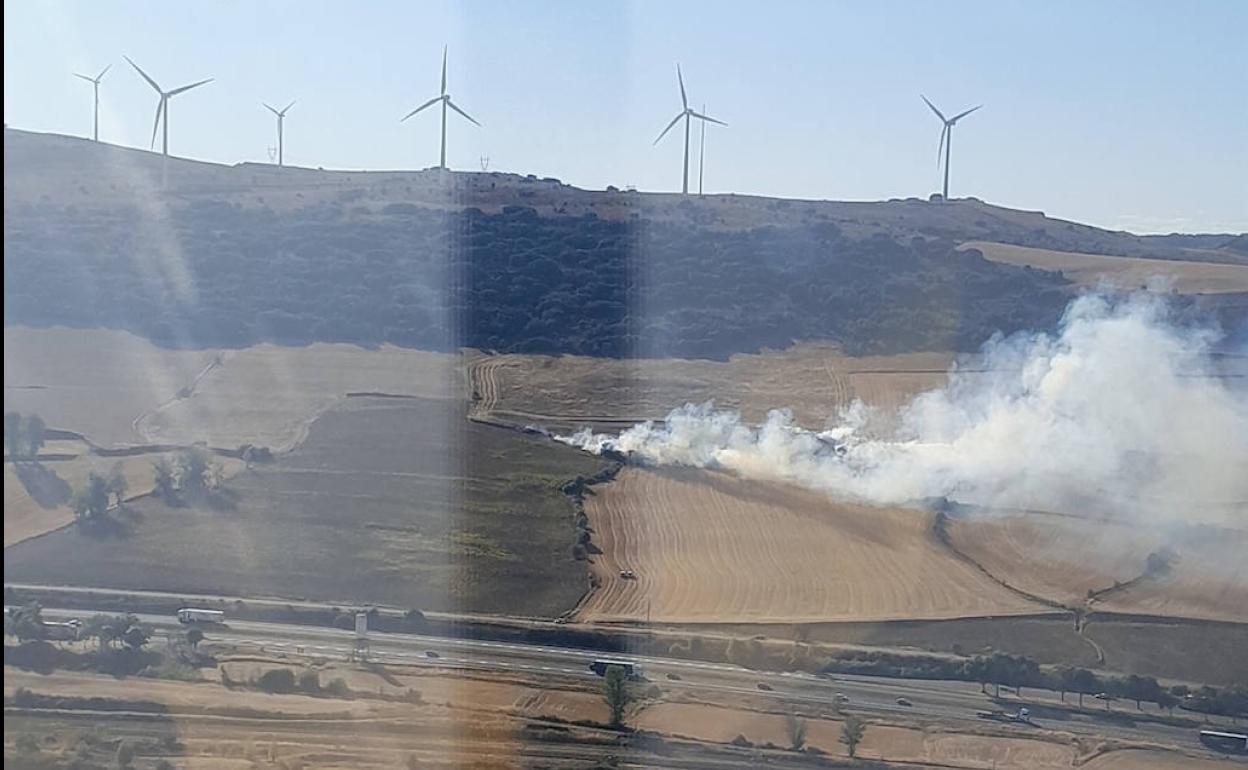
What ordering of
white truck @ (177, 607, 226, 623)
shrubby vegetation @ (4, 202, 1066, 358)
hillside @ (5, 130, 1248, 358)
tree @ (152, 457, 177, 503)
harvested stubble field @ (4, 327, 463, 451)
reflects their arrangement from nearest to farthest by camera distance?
harvested stubble field @ (4, 327, 463, 451)
white truck @ (177, 607, 226, 623)
tree @ (152, 457, 177, 503)
shrubby vegetation @ (4, 202, 1066, 358)
hillside @ (5, 130, 1248, 358)

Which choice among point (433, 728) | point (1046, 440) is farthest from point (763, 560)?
point (433, 728)

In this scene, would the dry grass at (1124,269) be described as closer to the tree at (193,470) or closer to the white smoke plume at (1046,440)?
the white smoke plume at (1046,440)

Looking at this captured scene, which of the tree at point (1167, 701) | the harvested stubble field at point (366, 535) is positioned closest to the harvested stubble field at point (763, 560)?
the harvested stubble field at point (366, 535)

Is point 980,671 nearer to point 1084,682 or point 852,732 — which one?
point 1084,682

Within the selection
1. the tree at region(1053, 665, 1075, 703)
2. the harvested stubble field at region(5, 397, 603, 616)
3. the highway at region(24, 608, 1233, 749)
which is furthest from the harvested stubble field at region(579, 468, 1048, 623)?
the tree at region(1053, 665, 1075, 703)

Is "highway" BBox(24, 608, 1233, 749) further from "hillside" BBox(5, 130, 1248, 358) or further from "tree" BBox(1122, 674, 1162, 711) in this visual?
"hillside" BBox(5, 130, 1248, 358)

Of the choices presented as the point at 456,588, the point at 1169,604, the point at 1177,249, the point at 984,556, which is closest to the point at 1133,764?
the point at 1169,604
